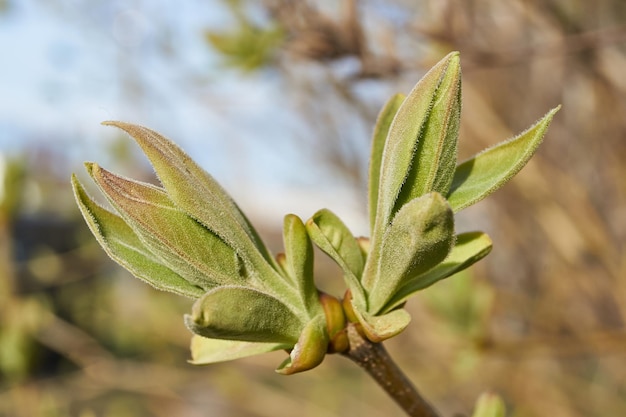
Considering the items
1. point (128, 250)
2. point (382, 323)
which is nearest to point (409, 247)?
point (382, 323)

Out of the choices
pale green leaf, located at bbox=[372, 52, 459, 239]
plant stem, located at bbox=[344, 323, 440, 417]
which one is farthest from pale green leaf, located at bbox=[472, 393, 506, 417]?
pale green leaf, located at bbox=[372, 52, 459, 239]

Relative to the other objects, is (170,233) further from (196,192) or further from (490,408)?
(490,408)

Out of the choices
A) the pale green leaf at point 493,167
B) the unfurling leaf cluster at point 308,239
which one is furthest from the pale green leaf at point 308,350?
the pale green leaf at point 493,167

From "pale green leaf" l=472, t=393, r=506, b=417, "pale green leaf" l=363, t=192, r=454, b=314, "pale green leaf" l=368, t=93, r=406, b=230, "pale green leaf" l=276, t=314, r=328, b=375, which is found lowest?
"pale green leaf" l=472, t=393, r=506, b=417

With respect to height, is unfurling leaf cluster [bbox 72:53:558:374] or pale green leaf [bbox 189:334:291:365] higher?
unfurling leaf cluster [bbox 72:53:558:374]

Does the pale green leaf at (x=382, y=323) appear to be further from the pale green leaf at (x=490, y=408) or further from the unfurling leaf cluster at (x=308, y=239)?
the pale green leaf at (x=490, y=408)

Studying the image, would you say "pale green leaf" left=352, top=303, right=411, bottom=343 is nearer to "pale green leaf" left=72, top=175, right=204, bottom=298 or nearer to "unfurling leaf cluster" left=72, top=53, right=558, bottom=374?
"unfurling leaf cluster" left=72, top=53, right=558, bottom=374

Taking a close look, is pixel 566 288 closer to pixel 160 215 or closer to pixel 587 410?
pixel 587 410
